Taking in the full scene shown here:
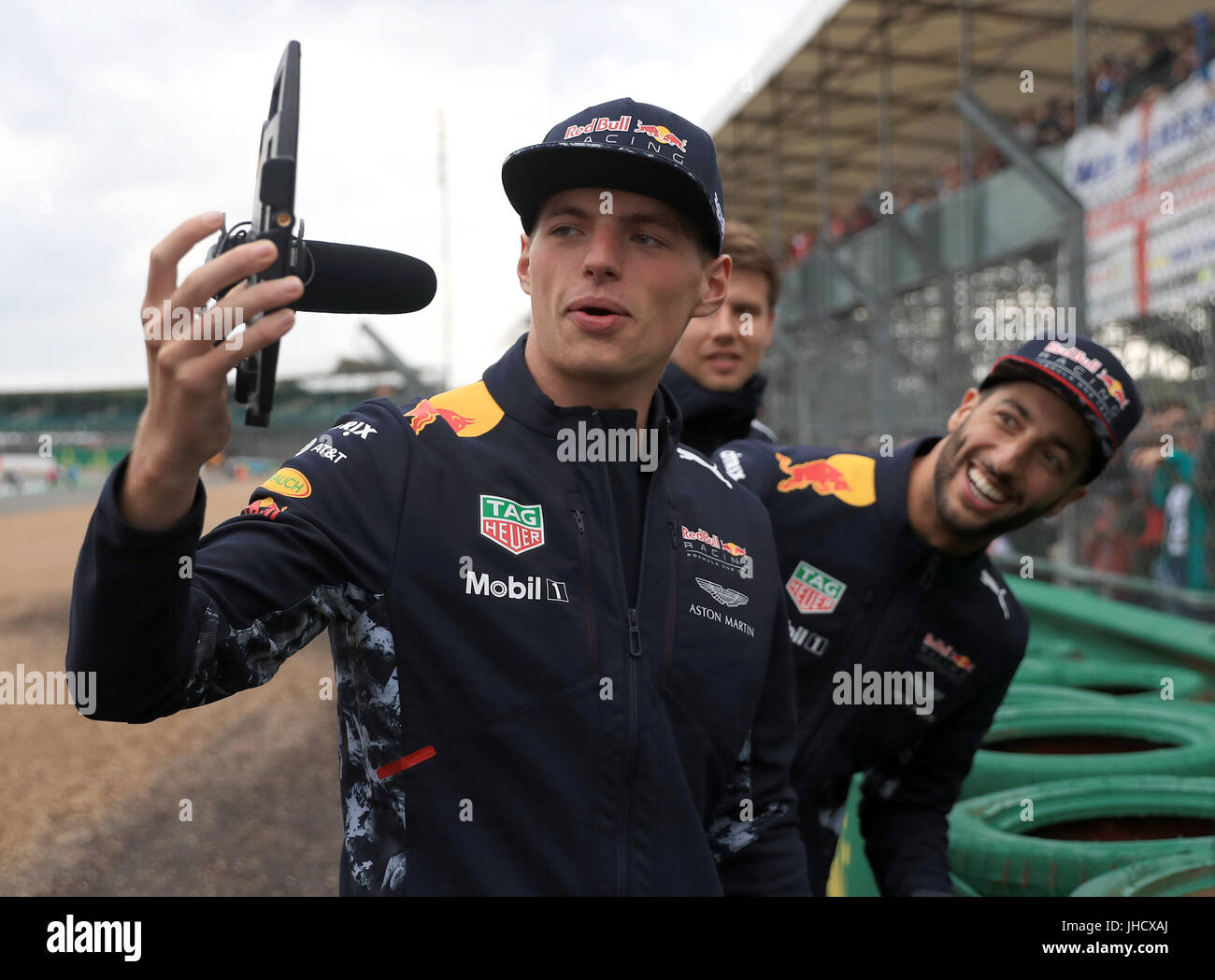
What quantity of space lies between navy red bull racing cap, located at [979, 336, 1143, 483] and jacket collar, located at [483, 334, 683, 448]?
1.19 m

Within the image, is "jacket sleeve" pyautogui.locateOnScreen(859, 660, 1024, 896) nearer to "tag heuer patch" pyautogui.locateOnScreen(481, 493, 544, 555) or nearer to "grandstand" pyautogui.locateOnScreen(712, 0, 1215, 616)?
"tag heuer patch" pyautogui.locateOnScreen(481, 493, 544, 555)

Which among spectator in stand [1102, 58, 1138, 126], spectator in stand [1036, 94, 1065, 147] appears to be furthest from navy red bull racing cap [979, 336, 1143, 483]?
spectator in stand [1036, 94, 1065, 147]

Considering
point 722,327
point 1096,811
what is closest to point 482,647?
point 1096,811

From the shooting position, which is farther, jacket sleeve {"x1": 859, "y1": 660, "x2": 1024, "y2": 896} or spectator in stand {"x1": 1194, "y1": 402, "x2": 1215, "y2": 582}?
spectator in stand {"x1": 1194, "y1": 402, "x2": 1215, "y2": 582}

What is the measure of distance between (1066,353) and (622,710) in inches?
60.7

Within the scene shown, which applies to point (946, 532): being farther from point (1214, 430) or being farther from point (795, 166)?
point (795, 166)

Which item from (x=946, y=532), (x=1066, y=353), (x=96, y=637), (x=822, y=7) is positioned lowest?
(x=96, y=637)

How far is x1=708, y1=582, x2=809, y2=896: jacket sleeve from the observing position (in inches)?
65.4

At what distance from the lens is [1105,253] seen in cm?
697

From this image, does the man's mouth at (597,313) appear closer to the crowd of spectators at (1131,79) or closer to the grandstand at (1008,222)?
the grandstand at (1008,222)

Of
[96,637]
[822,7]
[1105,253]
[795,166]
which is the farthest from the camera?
[795,166]

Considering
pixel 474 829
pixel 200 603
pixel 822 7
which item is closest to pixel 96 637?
pixel 200 603

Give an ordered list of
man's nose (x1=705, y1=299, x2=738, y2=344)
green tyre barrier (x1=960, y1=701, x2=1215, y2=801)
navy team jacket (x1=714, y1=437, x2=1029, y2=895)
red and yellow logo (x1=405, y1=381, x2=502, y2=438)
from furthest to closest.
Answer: man's nose (x1=705, y1=299, x2=738, y2=344), green tyre barrier (x1=960, y1=701, x2=1215, y2=801), navy team jacket (x1=714, y1=437, x2=1029, y2=895), red and yellow logo (x1=405, y1=381, x2=502, y2=438)

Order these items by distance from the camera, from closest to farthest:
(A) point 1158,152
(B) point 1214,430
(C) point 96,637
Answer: (C) point 96,637 → (B) point 1214,430 → (A) point 1158,152
